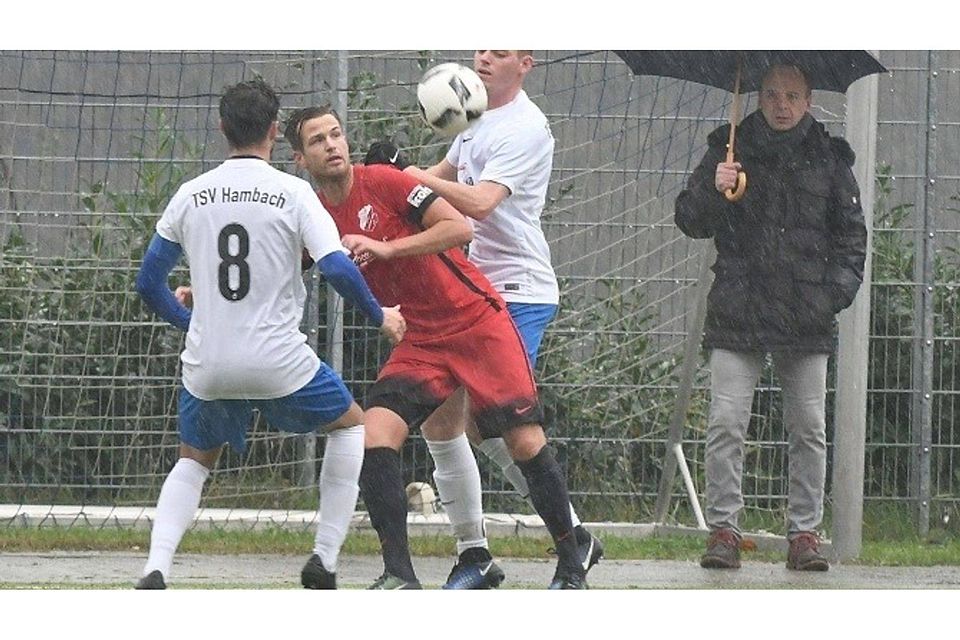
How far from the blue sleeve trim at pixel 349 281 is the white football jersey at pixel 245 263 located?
0.04 meters

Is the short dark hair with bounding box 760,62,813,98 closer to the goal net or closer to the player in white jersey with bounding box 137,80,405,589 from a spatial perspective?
the goal net

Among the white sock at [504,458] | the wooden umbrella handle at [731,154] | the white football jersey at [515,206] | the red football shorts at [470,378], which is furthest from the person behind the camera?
the wooden umbrella handle at [731,154]

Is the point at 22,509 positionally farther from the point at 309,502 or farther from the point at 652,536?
the point at 652,536

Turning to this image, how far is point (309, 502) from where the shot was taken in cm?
1112

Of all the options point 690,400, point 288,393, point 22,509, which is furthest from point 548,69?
point 288,393

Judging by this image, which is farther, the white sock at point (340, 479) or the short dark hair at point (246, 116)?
the white sock at point (340, 479)

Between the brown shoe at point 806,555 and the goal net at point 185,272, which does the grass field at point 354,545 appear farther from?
the goal net at point 185,272

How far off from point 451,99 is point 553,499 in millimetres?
1675

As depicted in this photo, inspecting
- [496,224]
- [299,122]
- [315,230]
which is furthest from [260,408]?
[496,224]

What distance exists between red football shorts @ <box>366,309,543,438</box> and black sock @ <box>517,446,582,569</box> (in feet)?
0.56

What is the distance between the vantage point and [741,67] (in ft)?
31.1

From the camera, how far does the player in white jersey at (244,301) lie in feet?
23.5

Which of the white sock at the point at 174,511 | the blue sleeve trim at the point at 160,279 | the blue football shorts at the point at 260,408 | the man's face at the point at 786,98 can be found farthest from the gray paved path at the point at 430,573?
the man's face at the point at 786,98

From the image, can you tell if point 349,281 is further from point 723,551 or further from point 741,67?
point 741,67
